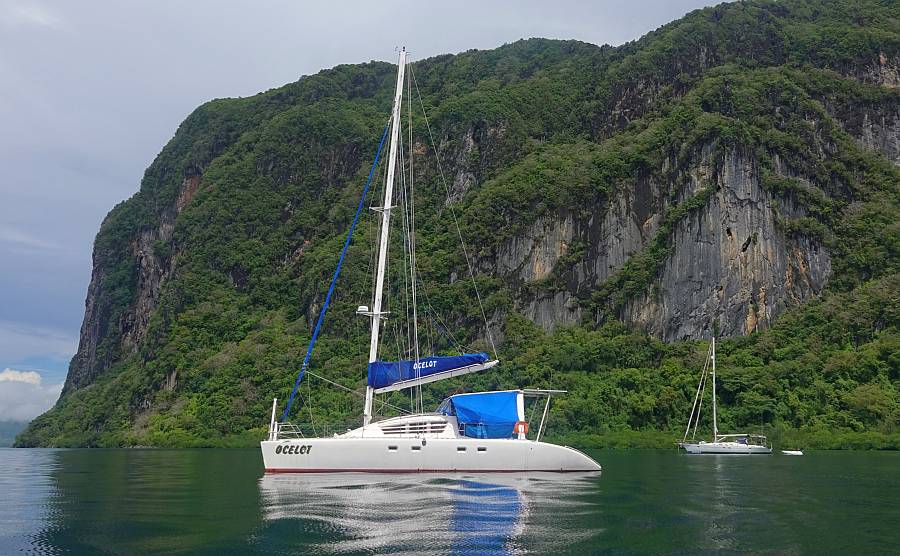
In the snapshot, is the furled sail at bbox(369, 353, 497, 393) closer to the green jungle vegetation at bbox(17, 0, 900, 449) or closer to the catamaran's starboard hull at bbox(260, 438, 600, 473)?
the catamaran's starboard hull at bbox(260, 438, 600, 473)

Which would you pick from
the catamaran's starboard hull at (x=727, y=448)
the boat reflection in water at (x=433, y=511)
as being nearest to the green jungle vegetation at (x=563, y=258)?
the catamaran's starboard hull at (x=727, y=448)

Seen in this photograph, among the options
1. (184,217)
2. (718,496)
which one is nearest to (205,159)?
(184,217)

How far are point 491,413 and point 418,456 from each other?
332 cm

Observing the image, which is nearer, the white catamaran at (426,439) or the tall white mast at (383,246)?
the white catamaran at (426,439)

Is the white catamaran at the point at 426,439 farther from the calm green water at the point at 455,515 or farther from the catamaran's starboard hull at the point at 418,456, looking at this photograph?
the calm green water at the point at 455,515

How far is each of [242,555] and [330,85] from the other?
178 metres

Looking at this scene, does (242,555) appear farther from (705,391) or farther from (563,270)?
(563,270)

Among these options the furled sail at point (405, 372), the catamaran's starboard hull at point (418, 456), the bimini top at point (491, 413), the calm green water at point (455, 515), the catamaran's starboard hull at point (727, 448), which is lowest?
the catamaran's starboard hull at point (727, 448)

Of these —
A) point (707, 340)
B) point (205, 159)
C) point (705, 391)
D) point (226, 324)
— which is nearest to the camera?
point (705, 391)

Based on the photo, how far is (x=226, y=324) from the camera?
123m

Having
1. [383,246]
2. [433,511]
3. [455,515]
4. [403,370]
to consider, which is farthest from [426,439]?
[455,515]

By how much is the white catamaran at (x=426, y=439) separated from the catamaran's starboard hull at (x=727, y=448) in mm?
32716

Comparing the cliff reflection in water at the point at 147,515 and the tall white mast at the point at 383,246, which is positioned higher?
the tall white mast at the point at 383,246

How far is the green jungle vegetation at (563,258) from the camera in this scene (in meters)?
81.1
